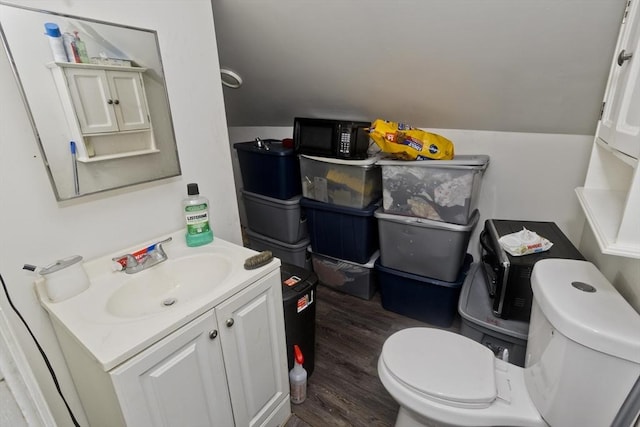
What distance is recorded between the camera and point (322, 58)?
168 centimetres

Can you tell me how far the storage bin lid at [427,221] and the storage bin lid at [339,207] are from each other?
0.20ft

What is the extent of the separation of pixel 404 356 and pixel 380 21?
1.38 m

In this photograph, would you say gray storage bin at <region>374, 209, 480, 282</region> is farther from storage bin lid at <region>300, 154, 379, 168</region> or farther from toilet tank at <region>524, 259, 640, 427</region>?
toilet tank at <region>524, 259, 640, 427</region>

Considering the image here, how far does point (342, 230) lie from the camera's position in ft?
6.85

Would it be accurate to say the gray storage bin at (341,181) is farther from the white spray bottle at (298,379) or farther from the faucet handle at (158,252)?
the faucet handle at (158,252)

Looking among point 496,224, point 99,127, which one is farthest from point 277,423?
point 496,224

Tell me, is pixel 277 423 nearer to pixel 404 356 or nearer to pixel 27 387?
pixel 404 356

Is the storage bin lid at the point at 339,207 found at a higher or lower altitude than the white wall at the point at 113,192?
lower

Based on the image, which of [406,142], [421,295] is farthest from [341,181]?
[421,295]

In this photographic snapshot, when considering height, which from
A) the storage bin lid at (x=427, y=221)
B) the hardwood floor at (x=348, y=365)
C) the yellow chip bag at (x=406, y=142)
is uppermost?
the yellow chip bag at (x=406, y=142)

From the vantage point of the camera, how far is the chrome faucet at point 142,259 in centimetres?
107

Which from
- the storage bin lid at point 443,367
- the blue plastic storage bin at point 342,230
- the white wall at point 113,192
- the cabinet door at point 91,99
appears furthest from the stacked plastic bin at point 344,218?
the cabinet door at point 91,99

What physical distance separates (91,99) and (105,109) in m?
0.05

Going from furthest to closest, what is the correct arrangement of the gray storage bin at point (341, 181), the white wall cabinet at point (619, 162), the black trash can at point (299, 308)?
the gray storage bin at point (341, 181) < the black trash can at point (299, 308) < the white wall cabinet at point (619, 162)
